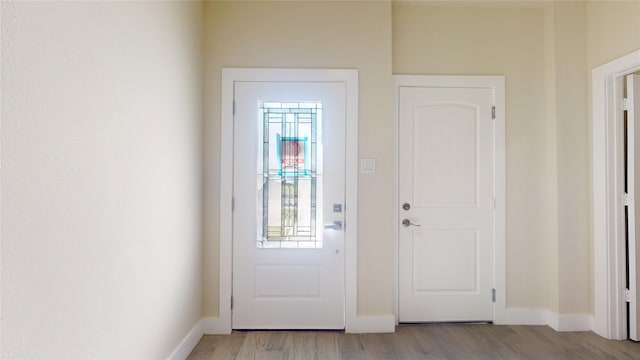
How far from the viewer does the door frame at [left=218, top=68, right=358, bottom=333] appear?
9.31 ft

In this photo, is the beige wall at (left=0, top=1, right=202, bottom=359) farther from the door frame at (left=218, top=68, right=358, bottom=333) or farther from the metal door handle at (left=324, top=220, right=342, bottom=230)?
the metal door handle at (left=324, top=220, right=342, bottom=230)

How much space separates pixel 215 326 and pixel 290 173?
1.38 meters

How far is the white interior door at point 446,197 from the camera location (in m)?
3.04

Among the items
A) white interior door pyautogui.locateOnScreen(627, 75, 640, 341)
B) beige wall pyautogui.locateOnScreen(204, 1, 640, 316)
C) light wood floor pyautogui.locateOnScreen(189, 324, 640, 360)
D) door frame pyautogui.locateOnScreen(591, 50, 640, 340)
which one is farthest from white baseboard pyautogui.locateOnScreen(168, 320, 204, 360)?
white interior door pyautogui.locateOnScreen(627, 75, 640, 341)

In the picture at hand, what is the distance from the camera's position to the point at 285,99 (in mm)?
2867

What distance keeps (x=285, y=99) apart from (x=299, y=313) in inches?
69.3

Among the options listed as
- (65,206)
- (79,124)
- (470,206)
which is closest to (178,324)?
(65,206)

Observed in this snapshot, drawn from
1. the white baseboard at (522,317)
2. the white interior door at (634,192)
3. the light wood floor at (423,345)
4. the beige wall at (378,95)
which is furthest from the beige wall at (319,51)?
the white interior door at (634,192)

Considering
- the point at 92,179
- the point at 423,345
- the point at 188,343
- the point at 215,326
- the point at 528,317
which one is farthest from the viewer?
the point at 528,317

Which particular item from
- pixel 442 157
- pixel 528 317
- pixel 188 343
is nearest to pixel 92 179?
pixel 188 343

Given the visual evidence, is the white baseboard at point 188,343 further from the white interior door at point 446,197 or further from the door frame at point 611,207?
the door frame at point 611,207

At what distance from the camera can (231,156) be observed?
2.86 meters

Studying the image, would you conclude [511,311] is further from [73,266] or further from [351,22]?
[73,266]

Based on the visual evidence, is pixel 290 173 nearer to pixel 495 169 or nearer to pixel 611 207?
pixel 495 169
